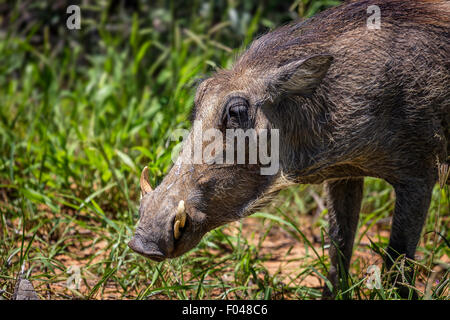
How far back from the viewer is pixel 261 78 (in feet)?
8.93

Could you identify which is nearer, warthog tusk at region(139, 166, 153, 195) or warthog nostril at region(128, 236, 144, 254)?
warthog nostril at region(128, 236, 144, 254)

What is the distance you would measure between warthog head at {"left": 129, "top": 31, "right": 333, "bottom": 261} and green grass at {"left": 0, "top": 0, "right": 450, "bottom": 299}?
360 millimetres

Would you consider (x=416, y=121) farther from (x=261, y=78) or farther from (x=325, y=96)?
(x=261, y=78)

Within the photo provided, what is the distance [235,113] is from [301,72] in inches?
13.1

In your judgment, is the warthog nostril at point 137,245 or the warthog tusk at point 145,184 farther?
the warthog tusk at point 145,184

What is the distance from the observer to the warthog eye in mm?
2617

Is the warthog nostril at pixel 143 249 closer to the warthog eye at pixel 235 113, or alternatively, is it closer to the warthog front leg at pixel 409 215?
the warthog eye at pixel 235 113

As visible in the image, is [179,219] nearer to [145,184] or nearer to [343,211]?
[145,184]

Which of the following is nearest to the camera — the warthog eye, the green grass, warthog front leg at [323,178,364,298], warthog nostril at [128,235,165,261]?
warthog nostril at [128,235,165,261]

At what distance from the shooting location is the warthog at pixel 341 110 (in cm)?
265

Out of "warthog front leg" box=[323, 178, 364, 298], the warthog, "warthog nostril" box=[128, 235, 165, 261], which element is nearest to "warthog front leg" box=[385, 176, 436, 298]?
the warthog

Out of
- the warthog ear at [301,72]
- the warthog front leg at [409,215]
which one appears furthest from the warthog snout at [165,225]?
the warthog front leg at [409,215]

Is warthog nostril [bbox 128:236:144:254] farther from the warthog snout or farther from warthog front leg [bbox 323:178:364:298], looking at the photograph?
warthog front leg [bbox 323:178:364:298]
